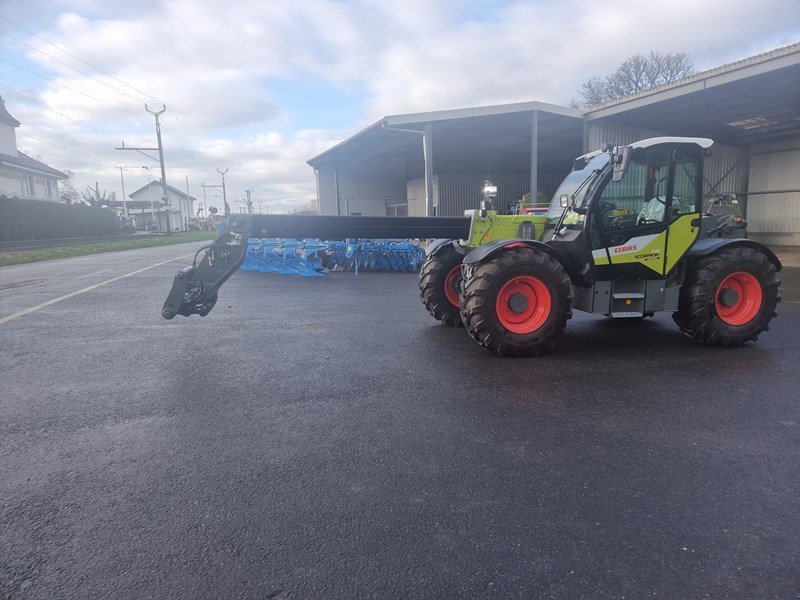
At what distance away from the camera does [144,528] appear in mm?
2557

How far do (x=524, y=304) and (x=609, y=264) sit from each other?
3.72ft

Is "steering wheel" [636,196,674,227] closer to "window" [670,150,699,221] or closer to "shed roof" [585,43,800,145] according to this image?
"window" [670,150,699,221]

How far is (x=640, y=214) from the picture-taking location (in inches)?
236

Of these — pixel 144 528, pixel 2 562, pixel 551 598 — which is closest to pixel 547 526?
pixel 551 598

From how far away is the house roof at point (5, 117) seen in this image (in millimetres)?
42781

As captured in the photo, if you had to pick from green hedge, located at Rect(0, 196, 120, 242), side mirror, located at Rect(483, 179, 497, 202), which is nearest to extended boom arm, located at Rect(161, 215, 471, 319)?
side mirror, located at Rect(483, 179, 497, 202)

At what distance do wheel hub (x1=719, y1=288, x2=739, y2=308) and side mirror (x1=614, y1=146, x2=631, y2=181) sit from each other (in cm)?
204

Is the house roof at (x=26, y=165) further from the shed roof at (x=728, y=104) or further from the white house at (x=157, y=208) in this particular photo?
the shed roof at (x=728, y=104)

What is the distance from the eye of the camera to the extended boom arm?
5.92 metres

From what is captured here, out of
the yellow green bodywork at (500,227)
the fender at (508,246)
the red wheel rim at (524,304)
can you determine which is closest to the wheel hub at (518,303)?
the red wheel rim at (524,304)

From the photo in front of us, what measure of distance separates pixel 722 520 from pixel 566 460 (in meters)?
0.87

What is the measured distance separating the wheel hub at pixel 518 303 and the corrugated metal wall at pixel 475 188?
947 inches

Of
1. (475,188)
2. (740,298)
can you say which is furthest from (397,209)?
(740,298)

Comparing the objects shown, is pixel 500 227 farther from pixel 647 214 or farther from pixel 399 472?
pixel 399 472
